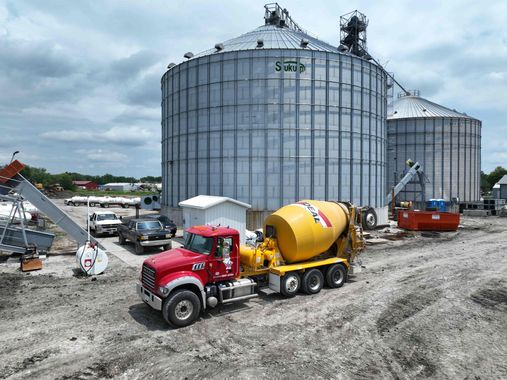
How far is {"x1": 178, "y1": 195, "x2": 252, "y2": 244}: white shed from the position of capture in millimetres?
22172

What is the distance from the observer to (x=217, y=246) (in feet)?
37.5

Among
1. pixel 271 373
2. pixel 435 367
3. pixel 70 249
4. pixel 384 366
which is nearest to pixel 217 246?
pixel 271 373

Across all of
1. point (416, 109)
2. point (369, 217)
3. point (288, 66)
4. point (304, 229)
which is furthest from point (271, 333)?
point (416, 109)

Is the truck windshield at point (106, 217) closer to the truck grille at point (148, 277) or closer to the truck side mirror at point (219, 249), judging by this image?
the truck grille at point (148, 277)

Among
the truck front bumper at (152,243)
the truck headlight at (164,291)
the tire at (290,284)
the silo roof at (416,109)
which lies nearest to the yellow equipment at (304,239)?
the tire at (290,284)

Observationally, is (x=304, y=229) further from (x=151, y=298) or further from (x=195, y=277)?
(x=151, y=298)

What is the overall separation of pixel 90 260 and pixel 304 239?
9981mm

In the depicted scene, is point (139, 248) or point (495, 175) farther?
point (495, 175)

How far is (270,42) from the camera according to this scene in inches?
1265

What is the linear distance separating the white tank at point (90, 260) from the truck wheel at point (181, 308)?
25.4 feet

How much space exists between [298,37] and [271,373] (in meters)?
32.7

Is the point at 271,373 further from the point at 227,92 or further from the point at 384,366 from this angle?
the point at 227,92

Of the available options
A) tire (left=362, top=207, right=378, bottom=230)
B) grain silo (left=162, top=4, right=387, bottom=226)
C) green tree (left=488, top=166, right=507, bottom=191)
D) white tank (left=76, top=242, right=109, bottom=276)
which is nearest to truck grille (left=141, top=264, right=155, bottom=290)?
white tank (left=76, top=242, right=109, bottom=276)

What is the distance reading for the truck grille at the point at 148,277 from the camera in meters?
10.6
